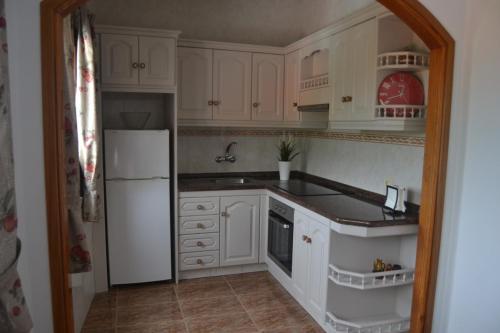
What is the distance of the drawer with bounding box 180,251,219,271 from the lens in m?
3.65

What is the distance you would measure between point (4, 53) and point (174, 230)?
2.55m

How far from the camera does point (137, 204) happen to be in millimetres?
3408

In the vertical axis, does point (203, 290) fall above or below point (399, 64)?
below

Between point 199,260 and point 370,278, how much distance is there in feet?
5.51

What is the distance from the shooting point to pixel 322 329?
2.85 metres

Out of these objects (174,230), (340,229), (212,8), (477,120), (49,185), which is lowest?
(174,230)

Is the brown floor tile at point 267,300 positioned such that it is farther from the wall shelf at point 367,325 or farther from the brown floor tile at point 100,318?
the brown floor tile at point 100,318

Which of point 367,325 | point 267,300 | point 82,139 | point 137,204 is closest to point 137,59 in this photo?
point 82,139

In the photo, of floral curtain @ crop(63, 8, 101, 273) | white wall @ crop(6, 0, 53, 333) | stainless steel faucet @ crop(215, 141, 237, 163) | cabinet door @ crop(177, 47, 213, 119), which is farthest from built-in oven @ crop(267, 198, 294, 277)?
white wall @ crop(6, 0, 53, 333)

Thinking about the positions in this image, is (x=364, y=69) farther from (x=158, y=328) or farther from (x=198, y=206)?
(x=158, y=328)

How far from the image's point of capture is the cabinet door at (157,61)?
3314 mm

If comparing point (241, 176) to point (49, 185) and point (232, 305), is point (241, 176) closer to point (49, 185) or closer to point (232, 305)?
point (232, 305)

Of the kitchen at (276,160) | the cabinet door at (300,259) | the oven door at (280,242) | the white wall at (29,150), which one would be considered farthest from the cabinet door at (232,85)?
the white wall at (29,150)

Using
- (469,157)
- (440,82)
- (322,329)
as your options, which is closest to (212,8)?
(440,82)
